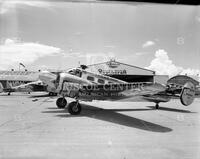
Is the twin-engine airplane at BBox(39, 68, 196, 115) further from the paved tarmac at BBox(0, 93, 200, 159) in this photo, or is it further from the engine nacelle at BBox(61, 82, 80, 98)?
the paved tarmac at BBox(0, 93, 200, 159)

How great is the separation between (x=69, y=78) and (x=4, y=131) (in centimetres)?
299

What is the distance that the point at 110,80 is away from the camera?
717cm

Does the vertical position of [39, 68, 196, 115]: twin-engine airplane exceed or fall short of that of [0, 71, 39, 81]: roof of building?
it exceeds it

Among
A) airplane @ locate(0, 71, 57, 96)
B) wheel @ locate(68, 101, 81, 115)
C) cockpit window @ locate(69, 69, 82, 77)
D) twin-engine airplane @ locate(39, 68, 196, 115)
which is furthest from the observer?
airplane @ locate(0, 71, 57, 96)

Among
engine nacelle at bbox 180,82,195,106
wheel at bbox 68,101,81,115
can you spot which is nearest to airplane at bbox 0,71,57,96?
wheel at bbox 68,101,81,115

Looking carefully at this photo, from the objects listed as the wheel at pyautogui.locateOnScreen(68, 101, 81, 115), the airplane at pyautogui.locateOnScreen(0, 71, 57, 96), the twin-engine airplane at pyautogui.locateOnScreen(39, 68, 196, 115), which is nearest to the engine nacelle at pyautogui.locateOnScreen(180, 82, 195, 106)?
the twin-engine airplane at pyautogui.locateOnScreen(39, 68, 196, 115)

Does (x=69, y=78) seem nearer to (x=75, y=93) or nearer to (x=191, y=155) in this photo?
(x=75, y=93)

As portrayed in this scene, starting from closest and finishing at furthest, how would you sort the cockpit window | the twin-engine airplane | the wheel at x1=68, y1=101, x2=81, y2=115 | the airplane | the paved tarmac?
the paved tarmac → the twin-engine airplane → the wheel at x1=68, y1=101, x2=81, y2=115 → the cockpit window → the airplane

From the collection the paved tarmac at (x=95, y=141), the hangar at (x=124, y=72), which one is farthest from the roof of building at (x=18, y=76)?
the paved tarmac at (x=95, y=141)

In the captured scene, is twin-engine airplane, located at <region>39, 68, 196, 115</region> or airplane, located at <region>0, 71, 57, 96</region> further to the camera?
airplane, located at <region>0, 71, 57, 96</region>

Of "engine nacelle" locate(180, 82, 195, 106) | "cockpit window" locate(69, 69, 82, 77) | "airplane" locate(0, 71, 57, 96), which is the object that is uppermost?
"cockpit window" locate(69, 69, 82, 77)

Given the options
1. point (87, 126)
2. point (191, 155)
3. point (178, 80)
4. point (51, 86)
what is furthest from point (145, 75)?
point (191, 155)

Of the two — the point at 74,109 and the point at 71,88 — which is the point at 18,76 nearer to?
the point at 71,88

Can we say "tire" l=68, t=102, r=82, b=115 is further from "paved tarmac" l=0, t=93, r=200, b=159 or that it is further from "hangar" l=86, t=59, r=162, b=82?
"hangar" l=86, t=59, r=162, b=82
